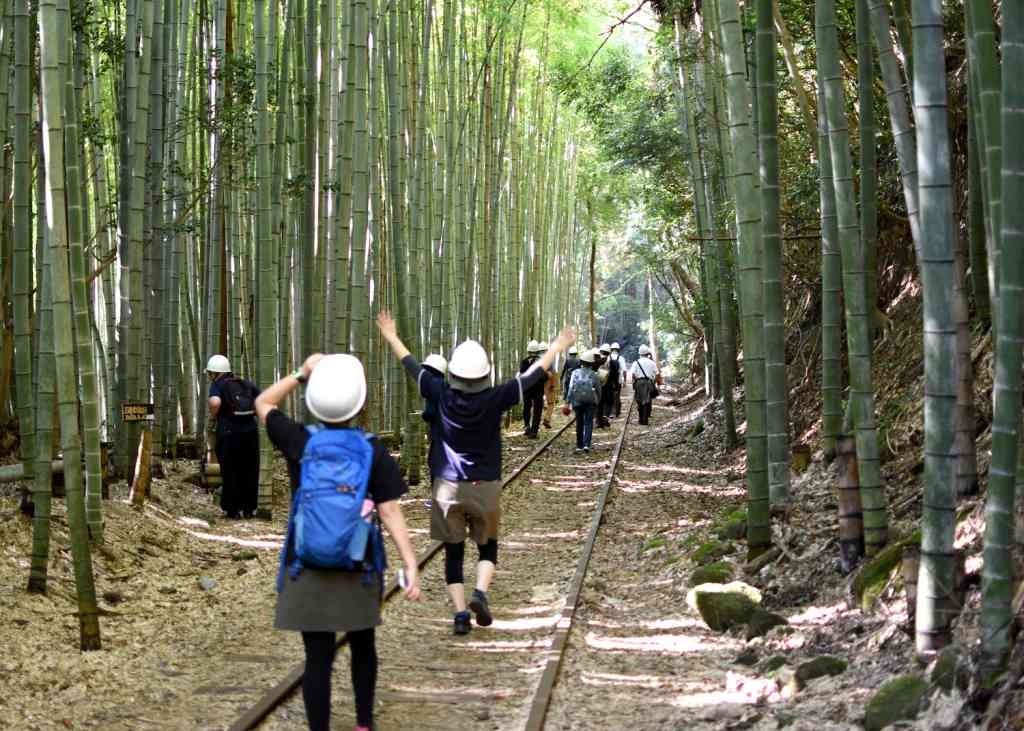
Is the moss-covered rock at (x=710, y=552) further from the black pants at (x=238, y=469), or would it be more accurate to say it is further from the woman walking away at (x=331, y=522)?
the woman walking away at (x=331, y=522)

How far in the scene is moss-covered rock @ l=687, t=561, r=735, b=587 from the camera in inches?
263

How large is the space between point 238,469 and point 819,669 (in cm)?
584

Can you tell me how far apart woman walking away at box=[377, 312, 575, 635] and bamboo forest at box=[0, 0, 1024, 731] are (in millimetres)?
19

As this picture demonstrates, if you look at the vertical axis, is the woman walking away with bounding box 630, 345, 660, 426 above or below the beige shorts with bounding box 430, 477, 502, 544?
above

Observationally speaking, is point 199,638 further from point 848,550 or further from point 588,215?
point 588,215

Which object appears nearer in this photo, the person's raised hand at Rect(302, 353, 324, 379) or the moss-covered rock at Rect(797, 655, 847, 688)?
the person's raised hand at Rect(302, 353, 324, 379)

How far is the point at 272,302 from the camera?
8750 mm

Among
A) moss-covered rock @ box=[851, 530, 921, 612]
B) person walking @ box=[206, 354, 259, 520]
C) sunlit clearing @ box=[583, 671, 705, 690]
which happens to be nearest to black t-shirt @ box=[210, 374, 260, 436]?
Result: person walking @ box=[206, 354, 259, 520]

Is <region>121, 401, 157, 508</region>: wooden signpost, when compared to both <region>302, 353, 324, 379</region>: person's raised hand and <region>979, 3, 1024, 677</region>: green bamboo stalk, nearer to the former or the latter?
<region>302, 353, 324, 379</region>: person's raised hand

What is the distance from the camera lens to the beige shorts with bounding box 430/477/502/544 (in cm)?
574

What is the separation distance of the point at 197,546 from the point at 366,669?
4.58 m

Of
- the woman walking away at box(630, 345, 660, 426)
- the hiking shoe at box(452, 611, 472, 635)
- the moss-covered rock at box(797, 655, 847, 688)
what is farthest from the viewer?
the woman walking away at box(630, 345, 660, 426)

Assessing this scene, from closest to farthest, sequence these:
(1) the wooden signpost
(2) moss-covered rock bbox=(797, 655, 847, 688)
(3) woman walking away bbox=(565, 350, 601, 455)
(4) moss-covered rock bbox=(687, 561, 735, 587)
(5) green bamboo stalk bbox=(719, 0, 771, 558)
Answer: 1. (2) moss-covered rock bbox=(797, 655, 847, 688)
2. (5) green bamboo stalk bbox=(719, 0, 771, 558)
3. (4) moss-covered rock bbox=(687, 561, 735, 587)
4. (1) the wooden signpost
5. (3) woman walking away bbox=(565, 350, 601, 455)

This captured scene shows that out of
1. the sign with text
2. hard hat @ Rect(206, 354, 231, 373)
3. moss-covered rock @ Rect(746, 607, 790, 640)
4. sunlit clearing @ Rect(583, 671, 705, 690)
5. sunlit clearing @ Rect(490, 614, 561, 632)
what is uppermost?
hard hat @ Rect(206, 354, 231, 373)
